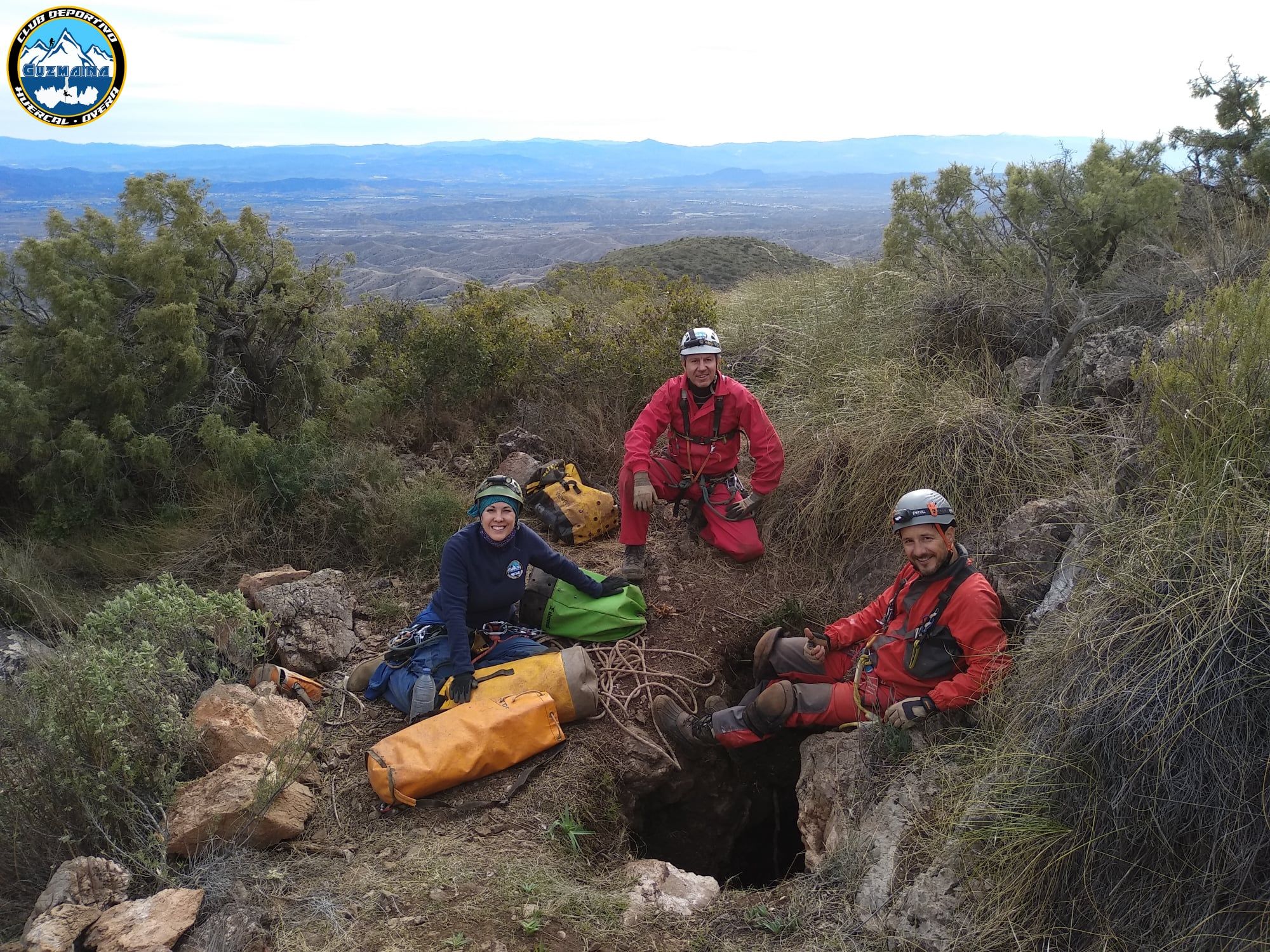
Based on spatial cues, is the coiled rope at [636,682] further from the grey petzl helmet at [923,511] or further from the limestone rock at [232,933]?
the limestone rock at [232,933]

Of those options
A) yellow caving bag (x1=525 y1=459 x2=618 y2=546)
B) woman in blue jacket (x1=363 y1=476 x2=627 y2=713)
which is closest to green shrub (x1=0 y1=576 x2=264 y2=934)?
woman in blue jacket (x1=363 y1=476 x2=627 y2=713)

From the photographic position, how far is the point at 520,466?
660 cm

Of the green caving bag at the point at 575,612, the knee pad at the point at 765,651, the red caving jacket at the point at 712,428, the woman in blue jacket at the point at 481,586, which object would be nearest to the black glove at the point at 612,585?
the green caving bag at the point at 575,612

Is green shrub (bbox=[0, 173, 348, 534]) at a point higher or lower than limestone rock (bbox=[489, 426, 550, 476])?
higher

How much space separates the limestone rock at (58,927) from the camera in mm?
2521

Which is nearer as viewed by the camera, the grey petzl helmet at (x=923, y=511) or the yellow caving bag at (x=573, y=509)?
the grey petzl helmet at (x=923, y=511)

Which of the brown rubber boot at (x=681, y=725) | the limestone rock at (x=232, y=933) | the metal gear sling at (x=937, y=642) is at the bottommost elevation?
the brown rubber boot at (x=681, y=725)

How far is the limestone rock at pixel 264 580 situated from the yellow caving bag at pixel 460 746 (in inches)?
76.6

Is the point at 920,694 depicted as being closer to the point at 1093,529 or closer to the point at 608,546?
the point at 1093,529

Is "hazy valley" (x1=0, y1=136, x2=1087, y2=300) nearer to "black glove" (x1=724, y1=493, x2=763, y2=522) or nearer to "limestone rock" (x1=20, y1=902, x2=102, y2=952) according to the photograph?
"black glove" (x1=724, y1=493, x2=763, y2=522)

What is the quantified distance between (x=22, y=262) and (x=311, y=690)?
4.72 metres

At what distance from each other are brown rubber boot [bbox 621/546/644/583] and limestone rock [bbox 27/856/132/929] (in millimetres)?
3021

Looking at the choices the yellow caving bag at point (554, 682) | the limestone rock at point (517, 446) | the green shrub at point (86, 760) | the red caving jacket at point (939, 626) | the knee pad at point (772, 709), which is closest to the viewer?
the green shrub at point (86, 760)

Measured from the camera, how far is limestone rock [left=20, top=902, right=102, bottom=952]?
8.27 ft
